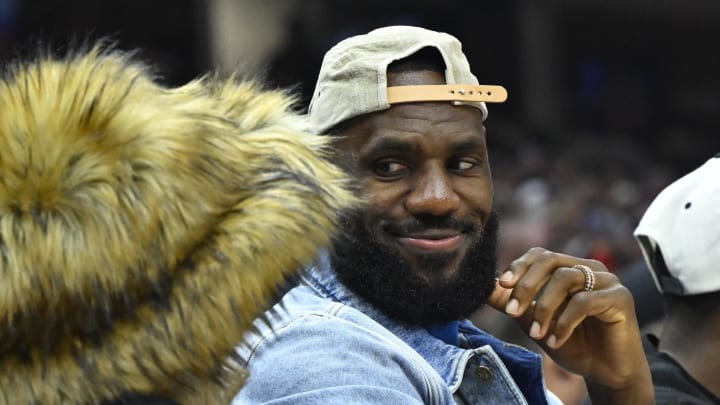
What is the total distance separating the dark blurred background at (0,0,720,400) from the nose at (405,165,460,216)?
349 cm

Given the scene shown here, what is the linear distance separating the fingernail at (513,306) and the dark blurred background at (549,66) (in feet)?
11.4

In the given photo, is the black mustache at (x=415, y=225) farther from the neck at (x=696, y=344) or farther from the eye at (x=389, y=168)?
the neck at (x=696, y=344)

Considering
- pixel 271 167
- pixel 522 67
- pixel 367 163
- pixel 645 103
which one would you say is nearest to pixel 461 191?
pixel 367 163

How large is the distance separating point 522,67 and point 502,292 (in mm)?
12442

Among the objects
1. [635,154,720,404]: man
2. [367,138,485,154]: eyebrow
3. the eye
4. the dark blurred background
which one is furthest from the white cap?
the dark blurred background

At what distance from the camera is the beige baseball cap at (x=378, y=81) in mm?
2471

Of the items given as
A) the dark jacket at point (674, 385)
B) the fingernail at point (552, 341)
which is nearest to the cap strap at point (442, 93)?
the fingernail at point (552, 341)

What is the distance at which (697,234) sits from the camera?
3.11m

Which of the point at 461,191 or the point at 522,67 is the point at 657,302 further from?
the point at 522,67

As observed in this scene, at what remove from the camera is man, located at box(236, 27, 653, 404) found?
2400 millimetres

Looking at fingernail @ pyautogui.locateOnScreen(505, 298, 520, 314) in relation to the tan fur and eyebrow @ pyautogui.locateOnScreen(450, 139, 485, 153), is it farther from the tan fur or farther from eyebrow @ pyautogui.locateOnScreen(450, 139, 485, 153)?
the tan fur

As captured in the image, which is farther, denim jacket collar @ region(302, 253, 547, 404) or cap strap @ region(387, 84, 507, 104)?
cap strap @ region(387, 84, 507, 104)

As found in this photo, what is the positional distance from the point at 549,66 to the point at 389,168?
12767 millimetres

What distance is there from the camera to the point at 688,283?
3107mm
